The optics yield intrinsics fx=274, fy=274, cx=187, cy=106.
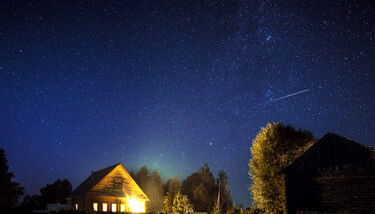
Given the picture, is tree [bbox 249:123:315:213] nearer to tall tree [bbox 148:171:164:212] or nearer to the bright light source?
the bright light source

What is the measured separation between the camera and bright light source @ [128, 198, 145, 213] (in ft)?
138

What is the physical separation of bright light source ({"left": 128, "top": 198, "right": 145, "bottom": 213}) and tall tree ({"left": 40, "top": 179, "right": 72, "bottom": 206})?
35.6 metres

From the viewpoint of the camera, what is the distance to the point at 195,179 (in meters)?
72.8

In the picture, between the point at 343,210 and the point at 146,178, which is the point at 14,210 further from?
the point at 146,178

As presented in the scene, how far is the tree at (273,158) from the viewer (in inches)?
1231

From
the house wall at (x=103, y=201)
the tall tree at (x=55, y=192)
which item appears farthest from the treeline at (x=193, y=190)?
the tall tree at (x=55, y=192)

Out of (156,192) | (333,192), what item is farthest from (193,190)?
(333,192)

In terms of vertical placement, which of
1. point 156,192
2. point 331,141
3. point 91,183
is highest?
point 331,141

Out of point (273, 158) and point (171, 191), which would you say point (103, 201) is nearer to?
point (171, 191)

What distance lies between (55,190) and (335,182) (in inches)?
2709

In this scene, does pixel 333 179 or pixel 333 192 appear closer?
pixel 333 192

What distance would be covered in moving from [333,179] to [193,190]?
46809 mm

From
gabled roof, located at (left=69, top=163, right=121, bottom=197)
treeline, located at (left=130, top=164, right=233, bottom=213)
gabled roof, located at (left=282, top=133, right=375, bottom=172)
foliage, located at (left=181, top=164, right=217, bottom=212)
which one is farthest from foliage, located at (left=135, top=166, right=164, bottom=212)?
gabled roof, located at (left=282, top=133, right=375, bottom=172)

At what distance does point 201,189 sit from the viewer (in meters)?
62.7
